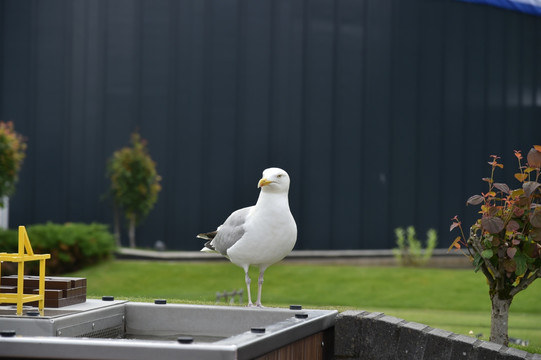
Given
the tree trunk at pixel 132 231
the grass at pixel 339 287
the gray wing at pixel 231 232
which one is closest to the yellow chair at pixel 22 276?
the gray wing at pixel 231 232

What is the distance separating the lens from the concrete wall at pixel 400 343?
5.63m

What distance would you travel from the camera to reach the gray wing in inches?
242

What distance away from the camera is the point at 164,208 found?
2098 centimetres

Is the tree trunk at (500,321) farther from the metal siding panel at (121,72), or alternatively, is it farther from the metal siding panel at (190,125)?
the metal siding panel at (121,72)

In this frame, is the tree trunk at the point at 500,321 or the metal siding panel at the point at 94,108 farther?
the metal siding panel at the point at 94,108

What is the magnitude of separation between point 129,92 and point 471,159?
8.38 meters

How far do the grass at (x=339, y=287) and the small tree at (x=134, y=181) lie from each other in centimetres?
241

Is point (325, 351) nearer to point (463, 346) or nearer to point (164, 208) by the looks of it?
point (463, 346)

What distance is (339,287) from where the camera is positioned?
52.4ft

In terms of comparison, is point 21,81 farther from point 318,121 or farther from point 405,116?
point 405,116

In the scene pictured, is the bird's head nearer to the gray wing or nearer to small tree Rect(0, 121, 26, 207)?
the gray wing

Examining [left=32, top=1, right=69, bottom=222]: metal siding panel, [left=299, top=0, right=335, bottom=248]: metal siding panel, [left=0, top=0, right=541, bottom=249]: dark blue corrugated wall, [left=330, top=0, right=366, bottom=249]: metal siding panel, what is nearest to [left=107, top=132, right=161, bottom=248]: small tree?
[left=0, top=0, right=541, bottom=249]: dark blue corrugated wall

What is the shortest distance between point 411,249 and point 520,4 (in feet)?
23.4

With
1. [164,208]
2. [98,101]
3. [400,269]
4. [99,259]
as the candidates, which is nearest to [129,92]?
[98,101]
